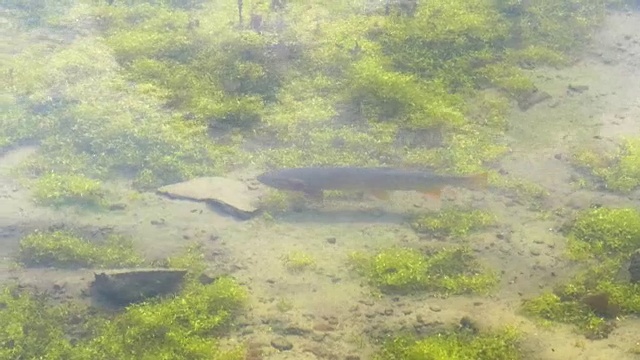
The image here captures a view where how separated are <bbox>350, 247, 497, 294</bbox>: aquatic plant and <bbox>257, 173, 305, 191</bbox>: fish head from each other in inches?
48.6

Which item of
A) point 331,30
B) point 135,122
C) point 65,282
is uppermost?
point 331,30

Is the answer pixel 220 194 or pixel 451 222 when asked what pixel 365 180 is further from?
pixel 220 194

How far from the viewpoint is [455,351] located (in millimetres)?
5516

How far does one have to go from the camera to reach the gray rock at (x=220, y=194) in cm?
776

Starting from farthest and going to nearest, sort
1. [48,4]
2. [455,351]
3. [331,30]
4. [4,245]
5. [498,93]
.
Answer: [48,4]
[331,30]
[498,93]
[4,245]
[455,351]

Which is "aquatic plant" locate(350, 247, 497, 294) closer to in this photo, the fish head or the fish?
the fish

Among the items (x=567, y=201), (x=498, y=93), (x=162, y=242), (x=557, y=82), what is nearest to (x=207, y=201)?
(x=162, y=242)

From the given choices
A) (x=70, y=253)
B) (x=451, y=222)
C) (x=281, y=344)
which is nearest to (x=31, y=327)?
(x=70, y=253)

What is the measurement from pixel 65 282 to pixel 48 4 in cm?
794

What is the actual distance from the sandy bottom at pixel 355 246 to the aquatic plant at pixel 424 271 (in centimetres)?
12

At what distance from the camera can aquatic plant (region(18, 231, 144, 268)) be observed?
686cm

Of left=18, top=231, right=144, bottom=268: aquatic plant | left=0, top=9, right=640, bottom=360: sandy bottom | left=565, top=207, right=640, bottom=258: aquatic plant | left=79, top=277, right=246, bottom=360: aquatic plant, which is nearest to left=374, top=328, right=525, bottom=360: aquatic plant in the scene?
left=0, top=9, right=640, bottom=360: sandy bottom

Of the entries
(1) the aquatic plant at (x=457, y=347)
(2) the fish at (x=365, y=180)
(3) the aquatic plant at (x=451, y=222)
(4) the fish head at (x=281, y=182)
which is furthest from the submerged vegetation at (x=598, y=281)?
(4) the fish head at (x=281, y=182)

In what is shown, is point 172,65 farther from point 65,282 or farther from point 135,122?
point 65,282
